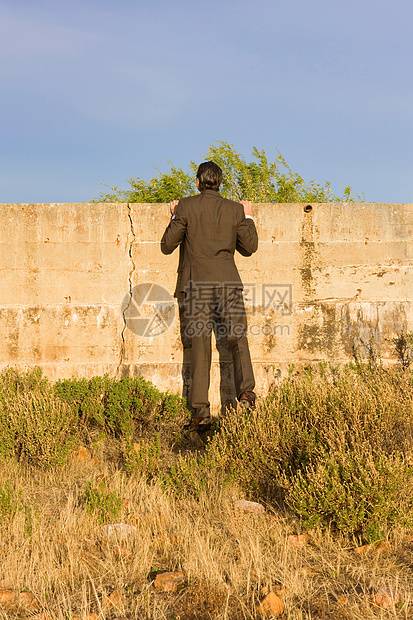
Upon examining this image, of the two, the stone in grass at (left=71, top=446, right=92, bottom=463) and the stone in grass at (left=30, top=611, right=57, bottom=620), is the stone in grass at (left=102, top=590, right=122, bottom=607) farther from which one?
the stone in grass at (left=71, top=446, right=92, bottom=463)

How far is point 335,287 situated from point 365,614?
145 inches

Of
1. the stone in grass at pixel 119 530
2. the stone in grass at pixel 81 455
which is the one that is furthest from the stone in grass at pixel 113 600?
the stone in grass at pixel 81 455

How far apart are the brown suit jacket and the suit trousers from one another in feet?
0.37

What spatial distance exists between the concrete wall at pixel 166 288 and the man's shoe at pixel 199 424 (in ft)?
1.86

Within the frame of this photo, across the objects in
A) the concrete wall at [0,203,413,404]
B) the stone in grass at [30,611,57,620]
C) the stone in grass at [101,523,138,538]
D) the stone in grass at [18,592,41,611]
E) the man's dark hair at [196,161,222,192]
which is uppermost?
the man's dark hair at [196,161,222,192]

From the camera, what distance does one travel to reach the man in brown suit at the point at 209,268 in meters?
4.95

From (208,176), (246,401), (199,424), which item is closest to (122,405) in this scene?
(199,424)

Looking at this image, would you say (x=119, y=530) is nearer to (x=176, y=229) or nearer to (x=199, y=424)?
(x=199, y=424)

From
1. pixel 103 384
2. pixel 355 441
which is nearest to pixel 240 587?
pixel 355 441

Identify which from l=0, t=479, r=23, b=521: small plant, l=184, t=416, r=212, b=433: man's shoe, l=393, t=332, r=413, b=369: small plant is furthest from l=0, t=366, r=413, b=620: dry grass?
l=393, t=332, r=413, b=369: small plant

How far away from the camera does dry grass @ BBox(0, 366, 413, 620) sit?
2512mm

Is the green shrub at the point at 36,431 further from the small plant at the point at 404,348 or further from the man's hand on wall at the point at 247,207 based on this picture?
the small plant at the point at 404,348

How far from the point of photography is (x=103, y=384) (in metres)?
5.31

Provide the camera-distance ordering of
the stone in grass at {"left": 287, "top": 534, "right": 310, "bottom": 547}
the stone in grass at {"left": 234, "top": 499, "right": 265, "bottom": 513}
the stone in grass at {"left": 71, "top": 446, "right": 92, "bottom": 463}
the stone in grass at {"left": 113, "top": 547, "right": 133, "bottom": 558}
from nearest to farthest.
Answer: the stone in grass at {"left": 113, "top": 547, "right": 133, "bottom": 558} < the stone in grass at {"left": 287, "top": 534, "right": 310, "bottom": 547} < the stone in grass at {"left": 234, "top": 499, "right": 265, "bottom": 513} < the stone in grass at {"left": 71, "top": 446, "right": 92, "bottom": 463}
